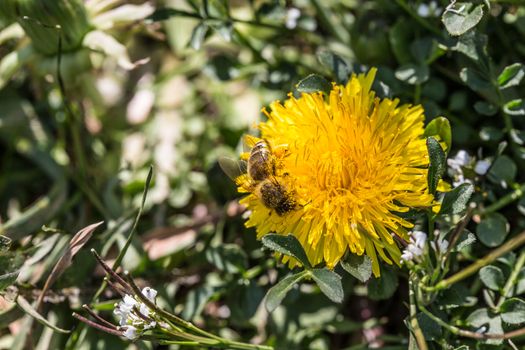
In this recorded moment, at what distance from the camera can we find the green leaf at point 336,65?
1722mm

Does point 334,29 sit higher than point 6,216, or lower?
higher

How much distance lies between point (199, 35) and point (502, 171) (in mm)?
957

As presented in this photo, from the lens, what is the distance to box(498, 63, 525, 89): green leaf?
5.31 feet

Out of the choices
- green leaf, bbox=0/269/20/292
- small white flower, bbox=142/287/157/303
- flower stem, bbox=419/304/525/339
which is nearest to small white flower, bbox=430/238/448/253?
flower stem, bbox=419/304/525/339

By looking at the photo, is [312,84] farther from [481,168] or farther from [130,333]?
[130,333]

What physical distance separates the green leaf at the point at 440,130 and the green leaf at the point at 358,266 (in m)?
0.36

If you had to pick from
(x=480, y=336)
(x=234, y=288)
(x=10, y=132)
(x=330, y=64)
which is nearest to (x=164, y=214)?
(x=234, y=288)

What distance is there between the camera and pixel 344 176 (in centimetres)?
147

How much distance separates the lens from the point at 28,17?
1.80m

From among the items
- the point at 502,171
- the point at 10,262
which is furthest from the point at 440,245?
the point at 10,262

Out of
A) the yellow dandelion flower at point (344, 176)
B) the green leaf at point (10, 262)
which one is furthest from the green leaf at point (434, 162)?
the green leaf at point (10, 262)

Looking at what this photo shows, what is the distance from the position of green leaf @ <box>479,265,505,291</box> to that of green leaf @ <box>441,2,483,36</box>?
1.90 feet

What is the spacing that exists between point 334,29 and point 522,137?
0.77 metres

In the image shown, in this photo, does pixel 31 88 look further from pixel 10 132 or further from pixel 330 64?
pixel 330 64
